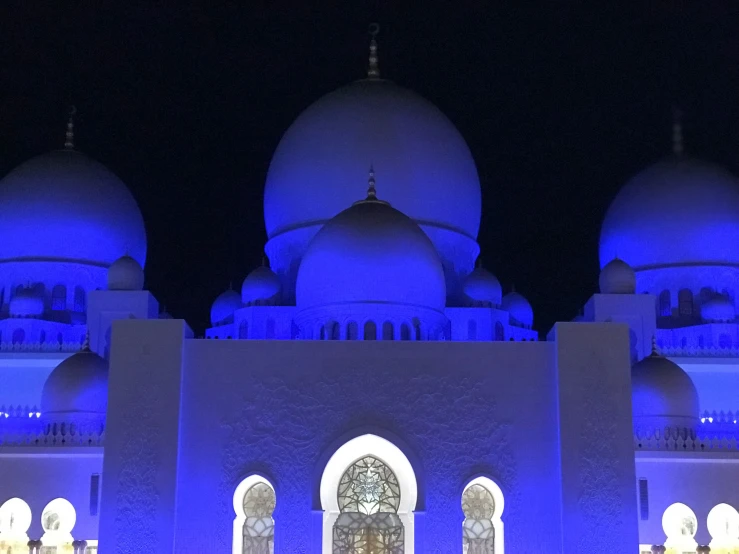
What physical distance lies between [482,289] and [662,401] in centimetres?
350

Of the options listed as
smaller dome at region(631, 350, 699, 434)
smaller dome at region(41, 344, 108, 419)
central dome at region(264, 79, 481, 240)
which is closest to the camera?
smaller dome at region(631, 350, 699, 434)

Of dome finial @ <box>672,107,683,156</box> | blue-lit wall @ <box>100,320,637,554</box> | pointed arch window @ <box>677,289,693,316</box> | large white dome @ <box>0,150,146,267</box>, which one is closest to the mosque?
blue-lit wall @ <box>100,320,637,554</box>

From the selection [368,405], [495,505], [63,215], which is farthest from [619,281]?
[63,215]

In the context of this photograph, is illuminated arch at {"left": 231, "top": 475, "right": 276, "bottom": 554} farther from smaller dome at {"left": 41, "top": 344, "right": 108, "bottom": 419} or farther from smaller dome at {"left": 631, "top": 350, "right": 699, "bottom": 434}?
smaller dome at {"left": 631, "top": 350, "right": 699, "bottom": 434}

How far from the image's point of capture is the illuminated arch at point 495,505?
15742 mm

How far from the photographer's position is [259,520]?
15875 millimetres

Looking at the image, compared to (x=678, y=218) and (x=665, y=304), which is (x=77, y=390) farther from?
(x=678, y=218)

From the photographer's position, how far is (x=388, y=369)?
16.1m

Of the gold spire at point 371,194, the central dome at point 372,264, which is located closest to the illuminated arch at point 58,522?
the central dome at point 372,264

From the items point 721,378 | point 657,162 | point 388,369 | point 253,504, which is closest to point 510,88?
point 657,162

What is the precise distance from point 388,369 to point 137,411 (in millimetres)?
3211

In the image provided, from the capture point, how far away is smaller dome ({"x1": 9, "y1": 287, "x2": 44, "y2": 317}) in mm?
20562

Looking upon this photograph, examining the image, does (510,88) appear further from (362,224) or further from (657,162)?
(362,224)

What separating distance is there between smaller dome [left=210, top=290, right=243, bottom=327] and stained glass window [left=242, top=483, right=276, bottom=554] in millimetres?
→ 5033
